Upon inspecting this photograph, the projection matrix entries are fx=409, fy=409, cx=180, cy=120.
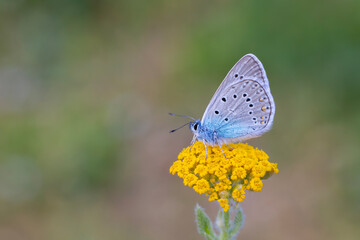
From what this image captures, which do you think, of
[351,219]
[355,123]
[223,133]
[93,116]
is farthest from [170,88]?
[223,133]

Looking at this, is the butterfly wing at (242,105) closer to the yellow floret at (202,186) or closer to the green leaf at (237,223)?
the yellow floret at (202,186)

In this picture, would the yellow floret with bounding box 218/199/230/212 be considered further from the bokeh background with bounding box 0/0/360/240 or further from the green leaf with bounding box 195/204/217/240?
the bokeh background with bounding box 0/0/360/240

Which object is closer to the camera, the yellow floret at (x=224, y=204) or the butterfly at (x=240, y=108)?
the yellow floret at (x=224, y=204)

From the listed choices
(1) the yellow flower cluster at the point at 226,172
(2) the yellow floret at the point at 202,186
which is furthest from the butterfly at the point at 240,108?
(2) the yellow floret at the point at 202,186

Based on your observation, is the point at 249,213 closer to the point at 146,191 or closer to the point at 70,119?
the point at 146,191

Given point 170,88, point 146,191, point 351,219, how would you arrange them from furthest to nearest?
point 170,88 → point 146,191 → point 351,219

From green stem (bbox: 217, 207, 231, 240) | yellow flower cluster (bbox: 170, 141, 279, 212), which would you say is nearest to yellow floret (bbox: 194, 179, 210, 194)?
yellow flower cluster (bbox: 170, 141, 279, 212)
